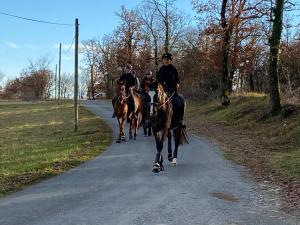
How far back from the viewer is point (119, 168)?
12.3 meters

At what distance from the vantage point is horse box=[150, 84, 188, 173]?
1110 centimetres

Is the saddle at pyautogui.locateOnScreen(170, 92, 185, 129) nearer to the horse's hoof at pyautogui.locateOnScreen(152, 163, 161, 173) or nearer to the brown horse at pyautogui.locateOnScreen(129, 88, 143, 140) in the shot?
the horse's hoof at pyautogui.locateOnScreen(152, 163, 161, 173)

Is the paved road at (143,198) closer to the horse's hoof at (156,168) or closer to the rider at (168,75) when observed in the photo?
the horse's hoof at (156,168)

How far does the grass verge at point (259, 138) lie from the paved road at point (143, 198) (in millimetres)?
793

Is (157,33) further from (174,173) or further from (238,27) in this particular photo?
(174,173)

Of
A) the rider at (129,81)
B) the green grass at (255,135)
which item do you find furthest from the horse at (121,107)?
the green grass at (255,135)

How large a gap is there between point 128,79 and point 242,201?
11.9 metres

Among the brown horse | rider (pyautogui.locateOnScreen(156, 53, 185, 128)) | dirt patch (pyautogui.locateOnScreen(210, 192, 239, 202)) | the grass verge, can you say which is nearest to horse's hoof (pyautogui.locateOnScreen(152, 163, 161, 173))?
rider (pyautogui.locateOnScreen(156, 53, 185, 128))

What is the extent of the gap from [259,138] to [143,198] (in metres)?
11.9

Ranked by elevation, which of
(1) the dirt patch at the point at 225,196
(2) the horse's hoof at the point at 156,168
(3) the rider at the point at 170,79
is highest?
(3) the rider at the point at 170,79

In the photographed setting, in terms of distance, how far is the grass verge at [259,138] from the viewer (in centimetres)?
1129

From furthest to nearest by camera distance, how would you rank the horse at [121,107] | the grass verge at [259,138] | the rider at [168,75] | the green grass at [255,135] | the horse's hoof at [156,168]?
1. the horse at [121,107]
2. the green grass at [255,135]
3. the rider at [168,75]
4. the horse's hoof at [156,168]
5. the grass verge at [259,138]

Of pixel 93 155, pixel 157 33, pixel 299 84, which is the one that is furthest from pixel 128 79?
pixel 157 33

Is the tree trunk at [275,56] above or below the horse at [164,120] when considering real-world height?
above
